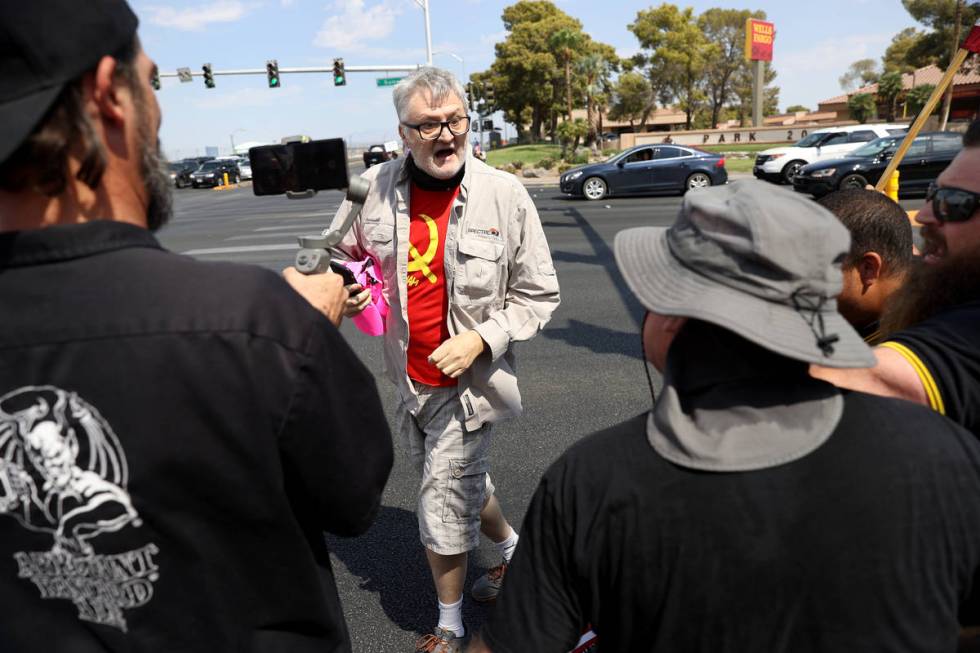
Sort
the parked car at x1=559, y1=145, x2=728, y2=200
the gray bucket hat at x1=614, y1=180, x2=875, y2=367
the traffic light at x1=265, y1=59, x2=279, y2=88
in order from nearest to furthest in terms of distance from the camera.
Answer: the gray bucket hat at x1=614, y1=180, x2=875, y2=367, the parked car at x1=559, y1=145, x2=728, y2=200, the traffic light at x1=265, y1=59, x2=279, y2=88

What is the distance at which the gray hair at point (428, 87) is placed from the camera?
2.53 metres

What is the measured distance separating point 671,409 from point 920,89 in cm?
5602

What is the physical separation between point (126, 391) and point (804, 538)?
103cm

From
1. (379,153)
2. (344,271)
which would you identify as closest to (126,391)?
(344,271)

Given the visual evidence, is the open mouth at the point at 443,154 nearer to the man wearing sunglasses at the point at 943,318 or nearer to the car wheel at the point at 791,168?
the man wearing sunglasses at the point at 943,318

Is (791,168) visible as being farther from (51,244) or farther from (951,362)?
(51,244)

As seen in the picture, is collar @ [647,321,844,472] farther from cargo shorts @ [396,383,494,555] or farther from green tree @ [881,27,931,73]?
green tree @ [881,27,931,73]

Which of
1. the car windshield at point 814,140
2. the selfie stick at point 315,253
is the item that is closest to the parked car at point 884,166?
the car windshield at point 814,140

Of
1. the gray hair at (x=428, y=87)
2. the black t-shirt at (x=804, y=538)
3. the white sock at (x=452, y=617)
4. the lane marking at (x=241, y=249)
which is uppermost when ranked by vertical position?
the gray hair at (x=428, y=87)

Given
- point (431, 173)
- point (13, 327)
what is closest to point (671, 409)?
point (13, 327)

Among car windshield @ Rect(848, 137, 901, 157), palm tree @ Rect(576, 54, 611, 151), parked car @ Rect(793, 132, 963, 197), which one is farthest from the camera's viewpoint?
palm tree @ Rect(576, 54, 611, 151)

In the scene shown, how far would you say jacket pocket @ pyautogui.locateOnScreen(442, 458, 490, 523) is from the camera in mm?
2615

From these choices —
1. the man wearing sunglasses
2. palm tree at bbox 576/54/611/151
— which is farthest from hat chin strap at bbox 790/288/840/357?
palm tree at bbox 576/54/611/151

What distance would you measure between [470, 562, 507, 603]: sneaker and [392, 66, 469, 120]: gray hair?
1887 mm
